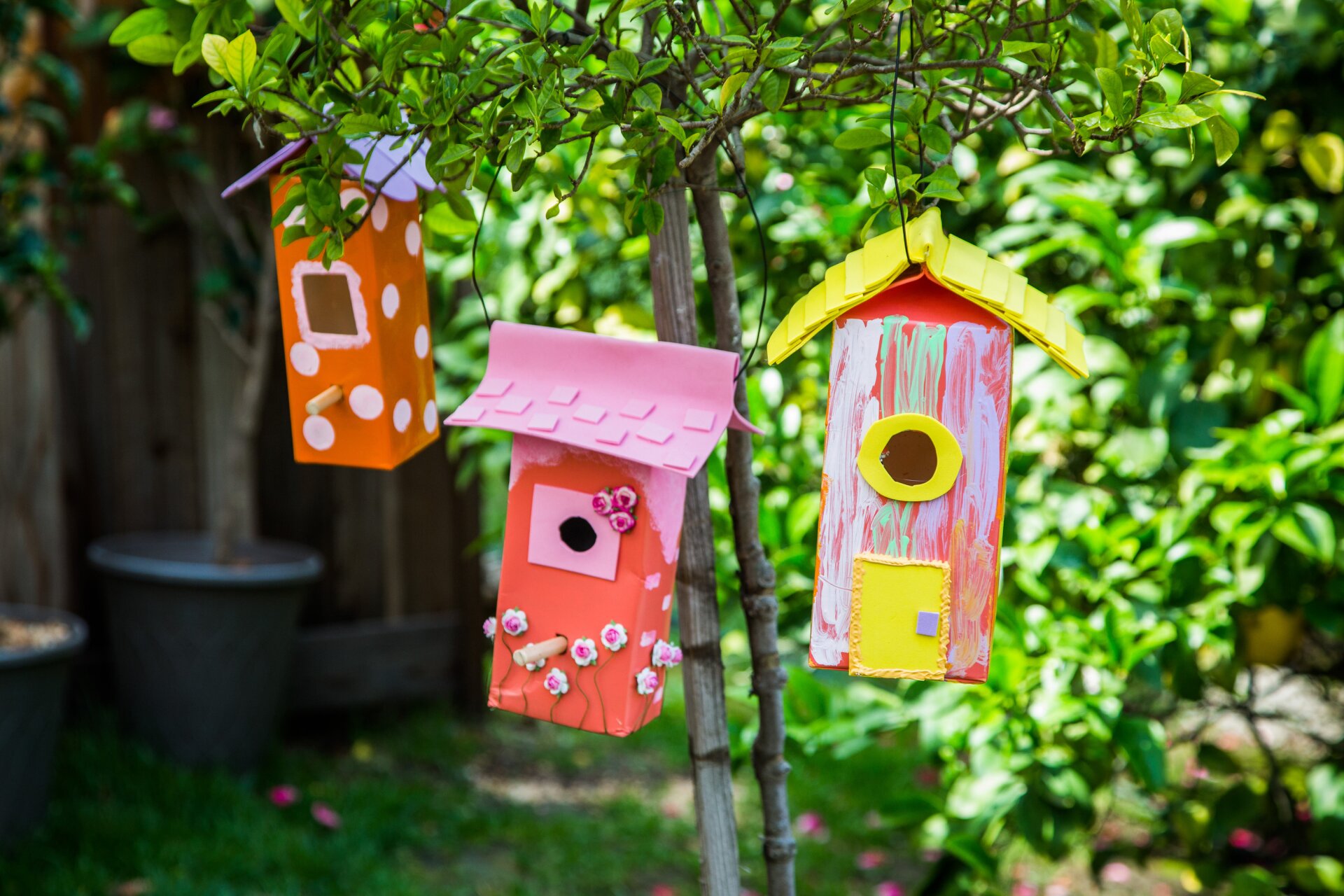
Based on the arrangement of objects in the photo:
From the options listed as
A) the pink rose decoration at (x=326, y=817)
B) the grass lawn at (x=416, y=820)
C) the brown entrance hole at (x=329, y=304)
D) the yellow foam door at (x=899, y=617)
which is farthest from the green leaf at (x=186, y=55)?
the pink rose decoration at (x=326, y=817)

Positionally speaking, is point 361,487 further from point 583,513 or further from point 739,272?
point 583,513

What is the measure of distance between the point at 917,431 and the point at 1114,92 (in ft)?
1.05

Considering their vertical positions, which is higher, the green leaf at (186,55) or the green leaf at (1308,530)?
the green leaf at (186,55)

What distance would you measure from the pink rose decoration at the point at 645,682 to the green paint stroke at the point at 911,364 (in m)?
0.35

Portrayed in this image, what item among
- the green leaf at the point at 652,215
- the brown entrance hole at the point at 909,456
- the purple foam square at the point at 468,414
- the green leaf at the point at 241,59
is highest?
the green leaf at the point at 241,59

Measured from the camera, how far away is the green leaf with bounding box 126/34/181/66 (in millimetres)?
1066

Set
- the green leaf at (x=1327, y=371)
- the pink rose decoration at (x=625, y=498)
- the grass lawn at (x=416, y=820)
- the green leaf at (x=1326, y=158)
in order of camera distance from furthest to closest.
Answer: the grass lawn at (x=416, y=820)
the green leaf at (x=1326, y=158)
the green leaf at (x=1327, y=371)
the pink rose decoration at (x=625, y=498)

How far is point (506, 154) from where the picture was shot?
89 centimetres

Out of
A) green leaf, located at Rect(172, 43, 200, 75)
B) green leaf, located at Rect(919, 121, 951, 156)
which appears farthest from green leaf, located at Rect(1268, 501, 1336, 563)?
green leaf, located at Rect(172, 43, 200, 75)

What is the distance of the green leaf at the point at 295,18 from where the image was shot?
0.96 meters

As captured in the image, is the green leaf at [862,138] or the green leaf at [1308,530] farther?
the green leaf at [1308,530]

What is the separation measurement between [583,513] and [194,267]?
2.38m

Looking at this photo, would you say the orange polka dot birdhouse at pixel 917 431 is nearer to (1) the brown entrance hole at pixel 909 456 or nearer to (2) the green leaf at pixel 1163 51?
(1) the brown entrance hole at pixel 909 456

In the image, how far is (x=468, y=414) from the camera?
1.05 metres
